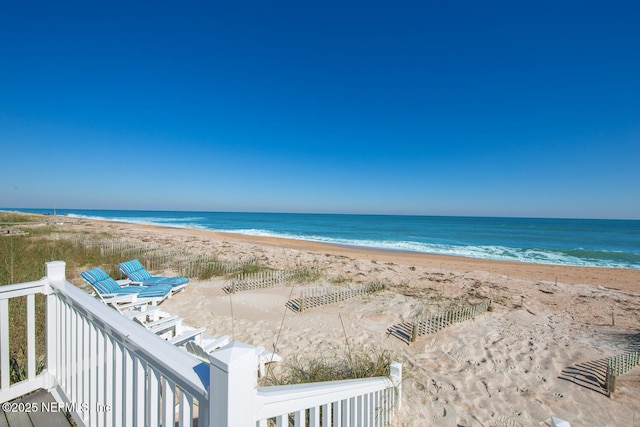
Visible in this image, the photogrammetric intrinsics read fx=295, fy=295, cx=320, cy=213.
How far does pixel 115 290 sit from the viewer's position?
23.3 ft

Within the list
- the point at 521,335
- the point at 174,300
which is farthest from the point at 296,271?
the point at 521,335

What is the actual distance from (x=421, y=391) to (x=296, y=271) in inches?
286

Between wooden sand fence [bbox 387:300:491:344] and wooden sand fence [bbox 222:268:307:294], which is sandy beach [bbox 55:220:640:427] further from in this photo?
wooden sand fence [bbox 222:268:307:294]

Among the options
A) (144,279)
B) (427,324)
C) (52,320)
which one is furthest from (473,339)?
(144,279)

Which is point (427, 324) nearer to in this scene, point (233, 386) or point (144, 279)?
point (233, 386)

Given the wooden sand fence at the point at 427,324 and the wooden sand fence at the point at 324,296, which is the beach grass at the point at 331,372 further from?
the wooden sand fence at the point at 324,296

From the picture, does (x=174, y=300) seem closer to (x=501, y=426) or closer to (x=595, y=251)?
(x=501, y=426)

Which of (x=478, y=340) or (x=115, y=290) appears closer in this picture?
(x=478, y=340)

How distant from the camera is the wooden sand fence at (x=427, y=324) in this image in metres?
6.08

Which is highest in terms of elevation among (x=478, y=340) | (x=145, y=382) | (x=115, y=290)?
(x=145, y=382)

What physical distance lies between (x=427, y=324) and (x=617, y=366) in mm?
2926

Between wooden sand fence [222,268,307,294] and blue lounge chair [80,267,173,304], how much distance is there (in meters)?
1.97

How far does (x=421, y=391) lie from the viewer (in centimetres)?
421

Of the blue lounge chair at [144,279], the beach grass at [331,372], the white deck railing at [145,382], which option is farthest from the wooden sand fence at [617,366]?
the blue lounge chair at [144,279]
